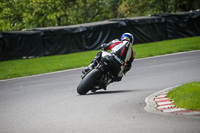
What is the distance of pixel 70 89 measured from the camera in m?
11.9

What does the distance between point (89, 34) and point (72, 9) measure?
92.7 ft

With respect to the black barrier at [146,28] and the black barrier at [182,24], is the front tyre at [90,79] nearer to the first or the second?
the black barrier at [146,28]

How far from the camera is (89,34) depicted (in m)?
28.6

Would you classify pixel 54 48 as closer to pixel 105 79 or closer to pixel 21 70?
pixel 21 70

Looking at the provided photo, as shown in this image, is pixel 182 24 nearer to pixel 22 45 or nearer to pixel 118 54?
pixel 22 45

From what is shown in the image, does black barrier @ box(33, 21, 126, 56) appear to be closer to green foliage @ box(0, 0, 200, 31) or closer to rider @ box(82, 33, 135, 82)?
rider @ box(82, 33, 135, 82)

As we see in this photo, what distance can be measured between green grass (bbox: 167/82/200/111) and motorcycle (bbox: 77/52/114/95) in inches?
79.6

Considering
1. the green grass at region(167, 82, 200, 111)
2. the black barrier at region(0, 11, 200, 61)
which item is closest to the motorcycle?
the green grass at region(167, 82, 200, 111)

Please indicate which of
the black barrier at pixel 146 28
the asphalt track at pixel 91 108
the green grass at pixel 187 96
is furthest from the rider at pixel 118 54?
the black barrier at pixel 146 28

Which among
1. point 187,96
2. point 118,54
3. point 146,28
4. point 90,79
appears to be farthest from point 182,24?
point 187,96

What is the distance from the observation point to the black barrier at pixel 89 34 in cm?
2631

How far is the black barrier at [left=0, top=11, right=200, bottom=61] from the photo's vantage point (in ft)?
86.3

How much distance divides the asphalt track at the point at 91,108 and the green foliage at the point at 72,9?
36.0 meters

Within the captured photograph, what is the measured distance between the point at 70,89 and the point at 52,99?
1.97 meters
